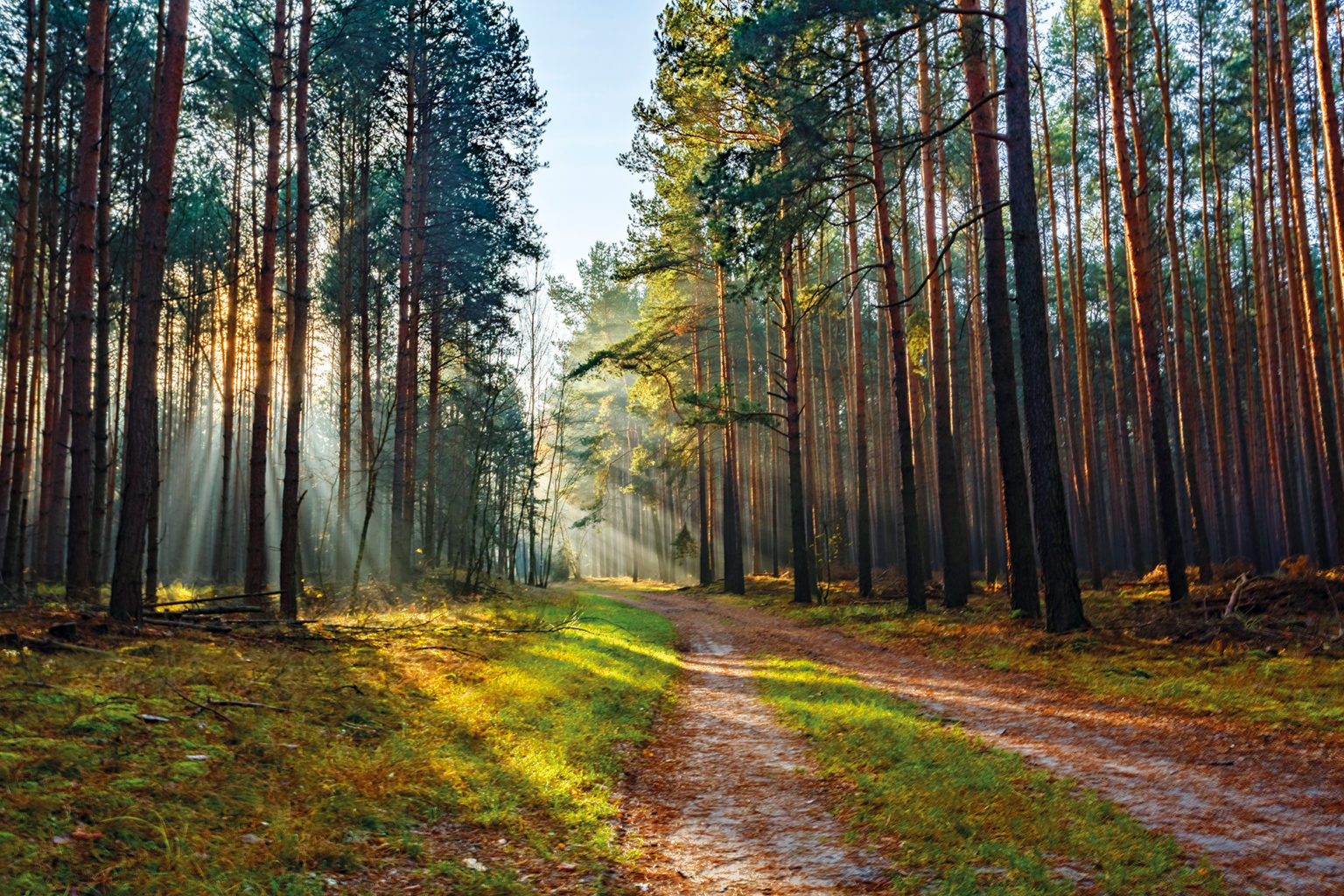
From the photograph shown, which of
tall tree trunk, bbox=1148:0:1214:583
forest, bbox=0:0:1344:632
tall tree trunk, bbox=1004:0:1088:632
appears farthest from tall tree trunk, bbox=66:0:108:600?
tall tree trunk, bbox=1148:0:1214:583

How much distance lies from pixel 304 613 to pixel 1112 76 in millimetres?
17257

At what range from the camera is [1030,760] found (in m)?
5.49

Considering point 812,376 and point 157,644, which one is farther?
point 812,376

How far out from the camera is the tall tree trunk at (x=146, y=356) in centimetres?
732

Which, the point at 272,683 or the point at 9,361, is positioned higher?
the point at 9,361

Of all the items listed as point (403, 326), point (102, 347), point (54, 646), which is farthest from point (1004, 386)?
point (102, 347)

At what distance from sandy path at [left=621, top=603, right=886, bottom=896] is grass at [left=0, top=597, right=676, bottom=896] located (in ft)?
1.03

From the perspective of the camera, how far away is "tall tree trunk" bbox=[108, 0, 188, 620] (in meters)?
7.32

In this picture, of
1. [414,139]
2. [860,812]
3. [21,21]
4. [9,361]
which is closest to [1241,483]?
[860,812]

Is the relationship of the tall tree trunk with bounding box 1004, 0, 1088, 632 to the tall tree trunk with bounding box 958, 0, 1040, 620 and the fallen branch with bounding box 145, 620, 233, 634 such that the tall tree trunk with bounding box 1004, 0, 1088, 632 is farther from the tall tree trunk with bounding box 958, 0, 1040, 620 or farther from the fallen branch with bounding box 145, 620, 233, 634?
the fallen branch with bounding box 145, 620, 233, 634

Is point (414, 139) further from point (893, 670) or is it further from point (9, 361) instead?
point (893, 670)

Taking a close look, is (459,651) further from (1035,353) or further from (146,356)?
(1035,353)

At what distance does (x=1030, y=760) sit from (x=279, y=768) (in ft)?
16.8

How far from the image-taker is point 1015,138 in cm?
1095
